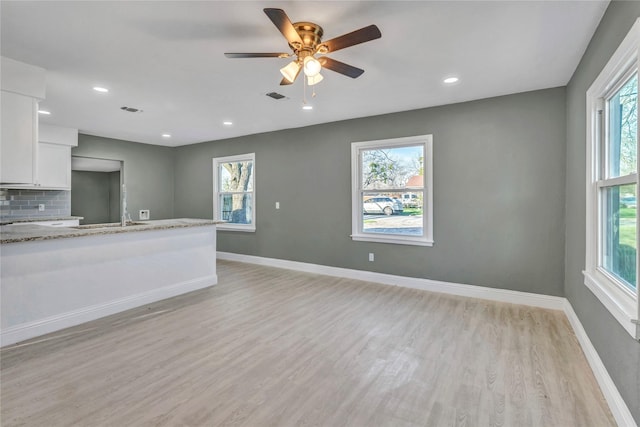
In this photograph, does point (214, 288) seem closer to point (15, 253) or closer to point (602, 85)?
point (15, 253)

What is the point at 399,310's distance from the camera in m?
3.63

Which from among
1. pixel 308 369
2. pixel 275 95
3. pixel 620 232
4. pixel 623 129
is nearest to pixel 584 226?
pixel 620 232

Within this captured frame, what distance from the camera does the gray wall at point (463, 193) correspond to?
3662mm

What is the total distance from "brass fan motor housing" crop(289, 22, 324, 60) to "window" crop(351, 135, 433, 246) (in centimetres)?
253

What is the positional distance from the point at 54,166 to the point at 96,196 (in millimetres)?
1773

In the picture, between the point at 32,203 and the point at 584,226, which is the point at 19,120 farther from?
the point at 584,226

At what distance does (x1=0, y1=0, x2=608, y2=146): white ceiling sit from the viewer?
2133 mm

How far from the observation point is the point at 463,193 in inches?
163

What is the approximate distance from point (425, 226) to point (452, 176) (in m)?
0.78

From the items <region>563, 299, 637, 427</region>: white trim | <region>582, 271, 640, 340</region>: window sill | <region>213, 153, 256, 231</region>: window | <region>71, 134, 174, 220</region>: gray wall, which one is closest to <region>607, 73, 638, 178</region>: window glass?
<region>582, 271, 640, 340</region>: window sill

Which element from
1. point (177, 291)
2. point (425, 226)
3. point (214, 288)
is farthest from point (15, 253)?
point (425, 226)

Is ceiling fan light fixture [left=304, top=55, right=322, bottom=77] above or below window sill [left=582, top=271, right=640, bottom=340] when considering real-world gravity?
above

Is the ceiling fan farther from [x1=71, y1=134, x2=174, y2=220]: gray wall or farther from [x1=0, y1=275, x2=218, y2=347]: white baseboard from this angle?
[x1=71, y1=134, x2=174, y2=220]: gray wall

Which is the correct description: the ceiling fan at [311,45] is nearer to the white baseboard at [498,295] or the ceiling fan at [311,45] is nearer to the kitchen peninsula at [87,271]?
the kitchen peninsula at [87,271]
